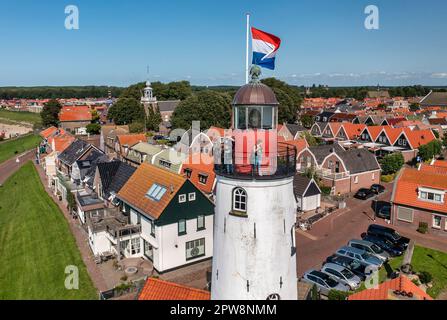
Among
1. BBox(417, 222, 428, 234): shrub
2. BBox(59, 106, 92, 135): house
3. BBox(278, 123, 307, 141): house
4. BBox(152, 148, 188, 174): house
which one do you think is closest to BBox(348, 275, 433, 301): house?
BBox(417, 222, 428, 234): shrub

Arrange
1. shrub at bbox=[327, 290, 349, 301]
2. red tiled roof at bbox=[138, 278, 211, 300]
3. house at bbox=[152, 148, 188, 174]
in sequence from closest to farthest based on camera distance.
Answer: red tiled roof at bbox=[138, 278, 211, 300]
shrub at bbox=[327, 290, 349, 301]
house at bbox=[152, 148, 188, 174]

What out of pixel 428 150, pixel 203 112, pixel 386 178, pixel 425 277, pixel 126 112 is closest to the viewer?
pixel 425 277

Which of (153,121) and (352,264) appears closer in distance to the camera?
(352,264)

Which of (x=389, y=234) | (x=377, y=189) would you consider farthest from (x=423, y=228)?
(x=377, y=189)

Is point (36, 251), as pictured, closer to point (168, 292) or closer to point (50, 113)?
point (168, 292)

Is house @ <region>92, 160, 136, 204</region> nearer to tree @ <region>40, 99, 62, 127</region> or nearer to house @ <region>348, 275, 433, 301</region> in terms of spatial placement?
house @ <region>348, 275, 433, 301</region>

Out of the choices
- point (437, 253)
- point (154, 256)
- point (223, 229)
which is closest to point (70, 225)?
point (154, 256)
